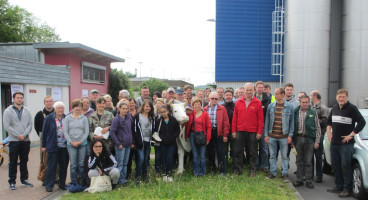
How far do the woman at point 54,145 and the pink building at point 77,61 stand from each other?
1033 centimetres

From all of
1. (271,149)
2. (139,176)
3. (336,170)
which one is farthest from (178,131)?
(336,170)

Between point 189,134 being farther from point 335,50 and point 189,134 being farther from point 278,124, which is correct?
point 335,50

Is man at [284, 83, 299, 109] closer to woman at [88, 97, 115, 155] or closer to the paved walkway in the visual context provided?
woman at [88, 97, 115, 155]

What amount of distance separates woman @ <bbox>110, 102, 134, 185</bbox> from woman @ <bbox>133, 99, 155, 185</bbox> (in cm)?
15

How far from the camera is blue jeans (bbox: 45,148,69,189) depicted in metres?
6.33

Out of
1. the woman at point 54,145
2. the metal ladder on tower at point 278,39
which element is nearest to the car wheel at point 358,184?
the woman at point 54,145

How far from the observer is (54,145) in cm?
628

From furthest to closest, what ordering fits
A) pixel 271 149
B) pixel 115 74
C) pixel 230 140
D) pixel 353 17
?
pixel 115 74
pixel 353 17
pixel 230 140
pixel 271 149

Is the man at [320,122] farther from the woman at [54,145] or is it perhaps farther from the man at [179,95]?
the woman at [54,145]

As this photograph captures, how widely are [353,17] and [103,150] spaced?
21342 millimetres

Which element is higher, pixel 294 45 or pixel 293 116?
pixel 294 45

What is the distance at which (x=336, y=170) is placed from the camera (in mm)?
6293

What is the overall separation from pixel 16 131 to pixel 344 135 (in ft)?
22.5

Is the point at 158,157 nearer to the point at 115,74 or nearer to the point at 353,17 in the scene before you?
the point at 115,74
